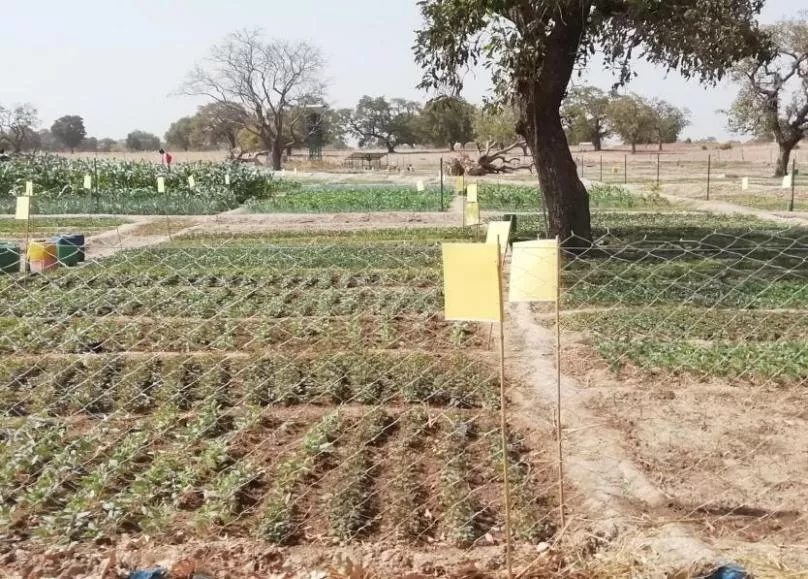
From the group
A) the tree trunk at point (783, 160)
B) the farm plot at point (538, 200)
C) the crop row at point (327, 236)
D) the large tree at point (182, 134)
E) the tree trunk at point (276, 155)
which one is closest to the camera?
the crop row at point (327, 236)

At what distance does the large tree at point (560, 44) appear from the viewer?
13469 mm

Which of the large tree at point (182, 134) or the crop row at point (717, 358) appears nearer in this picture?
the crop row at point (717, 358)

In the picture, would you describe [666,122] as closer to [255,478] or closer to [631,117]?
[631,117]

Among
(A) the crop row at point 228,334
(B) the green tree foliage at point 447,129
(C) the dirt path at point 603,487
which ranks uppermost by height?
(B) the green tree foliage at point 447,129

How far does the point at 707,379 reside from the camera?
7176mm

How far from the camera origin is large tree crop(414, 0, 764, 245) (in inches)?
530

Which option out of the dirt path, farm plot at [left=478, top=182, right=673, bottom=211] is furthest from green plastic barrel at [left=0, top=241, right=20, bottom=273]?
farm plot at [left=478, top=182, right=673, bottom=211]

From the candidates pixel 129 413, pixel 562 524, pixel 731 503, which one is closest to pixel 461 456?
pixel 562 524

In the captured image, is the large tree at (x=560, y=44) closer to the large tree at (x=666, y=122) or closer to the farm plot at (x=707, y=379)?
the farm plot at (x=707, y=379)

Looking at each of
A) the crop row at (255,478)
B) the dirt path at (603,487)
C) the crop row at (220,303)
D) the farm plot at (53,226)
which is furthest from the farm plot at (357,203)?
the crop row at (255,478)

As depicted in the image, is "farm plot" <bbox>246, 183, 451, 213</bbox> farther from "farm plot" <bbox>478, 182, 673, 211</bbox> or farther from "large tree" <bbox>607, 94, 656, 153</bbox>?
"large tree" <bbox>607, 94, 656, 153</bbox>

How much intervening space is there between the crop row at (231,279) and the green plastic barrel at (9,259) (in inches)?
32.0

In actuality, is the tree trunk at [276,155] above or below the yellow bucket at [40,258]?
above

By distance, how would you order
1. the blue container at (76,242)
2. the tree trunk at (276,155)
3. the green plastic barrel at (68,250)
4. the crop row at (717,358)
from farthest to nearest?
the tree trunk at (276,155), the blue container at (76,242), the green plastic barrel at (68,250), the crop row at (717,358)
